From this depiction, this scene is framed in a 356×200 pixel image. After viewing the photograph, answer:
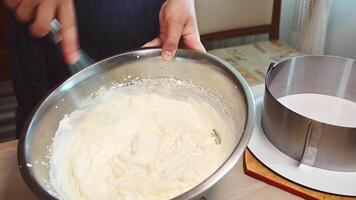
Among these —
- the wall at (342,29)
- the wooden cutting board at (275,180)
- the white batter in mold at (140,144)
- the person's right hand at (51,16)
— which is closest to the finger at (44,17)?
the person's right hand at (51,16)

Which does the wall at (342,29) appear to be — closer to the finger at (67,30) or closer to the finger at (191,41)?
the finger at (191,41)

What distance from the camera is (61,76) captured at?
34.1 inches

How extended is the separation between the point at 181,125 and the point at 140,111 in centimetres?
9

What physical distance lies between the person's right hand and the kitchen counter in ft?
0.74

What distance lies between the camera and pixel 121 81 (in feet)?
2.28

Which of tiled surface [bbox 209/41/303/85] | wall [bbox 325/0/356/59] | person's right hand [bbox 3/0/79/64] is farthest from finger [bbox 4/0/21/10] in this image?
wall [bbox 325/0/356/59]

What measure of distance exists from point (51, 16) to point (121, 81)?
175 millimetres

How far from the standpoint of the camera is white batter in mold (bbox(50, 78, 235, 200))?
1.79 ft

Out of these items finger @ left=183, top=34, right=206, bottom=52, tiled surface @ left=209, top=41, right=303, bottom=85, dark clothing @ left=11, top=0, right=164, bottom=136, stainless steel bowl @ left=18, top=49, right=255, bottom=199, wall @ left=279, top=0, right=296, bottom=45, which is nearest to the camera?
stainless steel bowl @ left=18, top=49, right=255, bottom=199

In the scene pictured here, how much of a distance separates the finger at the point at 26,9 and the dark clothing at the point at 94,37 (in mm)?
228

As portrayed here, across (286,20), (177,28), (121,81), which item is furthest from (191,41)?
(286,20)

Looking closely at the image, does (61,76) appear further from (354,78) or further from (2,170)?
(354,78)

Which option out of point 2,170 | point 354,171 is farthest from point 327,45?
point 2,170

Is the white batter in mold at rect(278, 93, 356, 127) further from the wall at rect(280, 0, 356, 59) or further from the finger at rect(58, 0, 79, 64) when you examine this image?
the wall at rect(280, 0, 356, 59)
